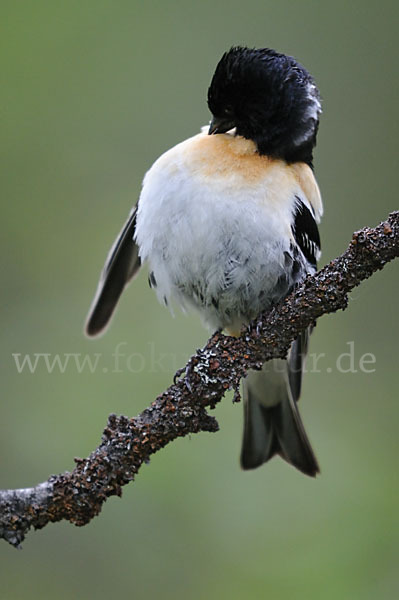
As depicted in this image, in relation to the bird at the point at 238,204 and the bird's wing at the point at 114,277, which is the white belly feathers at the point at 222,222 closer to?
the bird at the point at 238,204

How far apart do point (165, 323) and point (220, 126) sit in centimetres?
232

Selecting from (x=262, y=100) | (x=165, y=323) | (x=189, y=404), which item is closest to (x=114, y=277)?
(x=262, y=100)

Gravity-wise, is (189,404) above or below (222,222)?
below

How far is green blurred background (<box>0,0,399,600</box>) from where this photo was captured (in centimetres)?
463

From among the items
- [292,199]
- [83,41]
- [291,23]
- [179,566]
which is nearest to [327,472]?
[179,566]

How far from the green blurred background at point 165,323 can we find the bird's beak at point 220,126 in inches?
74.1

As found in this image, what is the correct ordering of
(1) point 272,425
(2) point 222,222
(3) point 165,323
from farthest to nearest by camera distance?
(3) point 165,323 → (1) point 272,425 → (2) point 222,222

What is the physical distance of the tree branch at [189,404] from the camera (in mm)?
2588

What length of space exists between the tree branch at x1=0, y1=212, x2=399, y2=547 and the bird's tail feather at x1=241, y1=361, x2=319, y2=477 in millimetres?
1518

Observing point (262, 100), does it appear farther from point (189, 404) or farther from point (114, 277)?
point (189, 404)

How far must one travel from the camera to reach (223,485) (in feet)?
16.1

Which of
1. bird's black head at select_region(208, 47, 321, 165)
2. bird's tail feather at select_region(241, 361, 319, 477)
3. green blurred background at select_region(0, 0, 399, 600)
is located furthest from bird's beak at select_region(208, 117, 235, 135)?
green blurred background at select_region(0, 0, 399, 600)

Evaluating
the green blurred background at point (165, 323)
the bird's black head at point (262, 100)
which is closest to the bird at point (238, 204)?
the bird's black head at point (262, 100)

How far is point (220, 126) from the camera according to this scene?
3756mm
